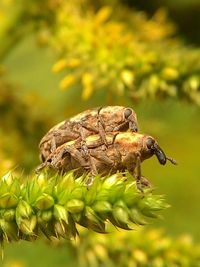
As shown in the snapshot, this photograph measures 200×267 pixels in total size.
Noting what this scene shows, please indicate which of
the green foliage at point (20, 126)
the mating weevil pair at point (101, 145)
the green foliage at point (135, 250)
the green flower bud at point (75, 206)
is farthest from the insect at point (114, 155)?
the green foliage at point (20, 126)

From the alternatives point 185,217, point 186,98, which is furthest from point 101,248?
point 185,217

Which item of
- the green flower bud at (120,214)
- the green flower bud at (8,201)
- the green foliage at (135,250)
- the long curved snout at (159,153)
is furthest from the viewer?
the green foliage at (135,250)

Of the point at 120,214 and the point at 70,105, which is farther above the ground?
the point at 120,214

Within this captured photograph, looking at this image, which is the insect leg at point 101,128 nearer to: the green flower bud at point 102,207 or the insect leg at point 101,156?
the insect leg at point 101,156

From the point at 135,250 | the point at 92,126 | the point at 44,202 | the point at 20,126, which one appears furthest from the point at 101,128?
the point at 20,126

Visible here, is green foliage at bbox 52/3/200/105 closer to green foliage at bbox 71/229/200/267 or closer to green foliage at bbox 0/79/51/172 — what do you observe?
green foliage at bbox 0/79/51/172

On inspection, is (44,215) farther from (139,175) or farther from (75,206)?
(139,175)

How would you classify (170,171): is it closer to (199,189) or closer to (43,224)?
(199,189)
